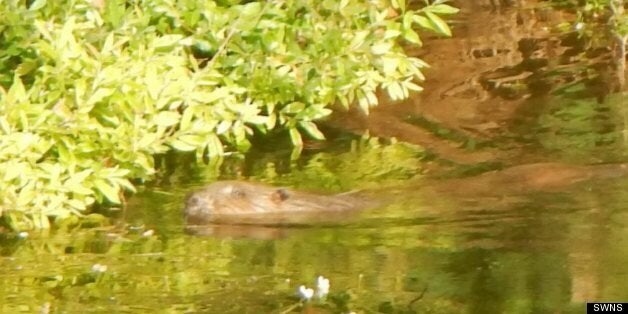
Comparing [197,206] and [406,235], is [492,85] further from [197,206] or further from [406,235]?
[406,235]

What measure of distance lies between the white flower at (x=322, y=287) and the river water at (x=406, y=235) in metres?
0.03

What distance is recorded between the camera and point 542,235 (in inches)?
209

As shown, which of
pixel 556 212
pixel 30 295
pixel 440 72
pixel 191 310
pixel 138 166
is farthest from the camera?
pixel 440 72

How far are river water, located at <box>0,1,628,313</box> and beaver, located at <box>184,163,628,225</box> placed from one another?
42 mm

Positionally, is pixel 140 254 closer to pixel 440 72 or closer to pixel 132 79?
pixel 132 79

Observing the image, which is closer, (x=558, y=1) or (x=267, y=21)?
(x=267, y=21)

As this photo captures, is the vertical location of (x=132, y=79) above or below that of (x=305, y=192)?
above

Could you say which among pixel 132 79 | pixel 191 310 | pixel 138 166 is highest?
pixel 132 79

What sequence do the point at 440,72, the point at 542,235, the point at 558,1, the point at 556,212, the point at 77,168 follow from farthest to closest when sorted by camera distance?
the point at 558,1, the point at 440,72, the point at 77,168, the point at 556,212, the point at 542,235

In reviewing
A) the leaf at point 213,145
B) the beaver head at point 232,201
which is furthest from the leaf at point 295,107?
the beaver head at point 232,201

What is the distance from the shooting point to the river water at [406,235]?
15.1 feet

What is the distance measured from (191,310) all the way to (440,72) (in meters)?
4.96

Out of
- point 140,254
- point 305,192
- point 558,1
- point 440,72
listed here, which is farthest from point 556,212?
point 558,1

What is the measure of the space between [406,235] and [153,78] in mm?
1563
